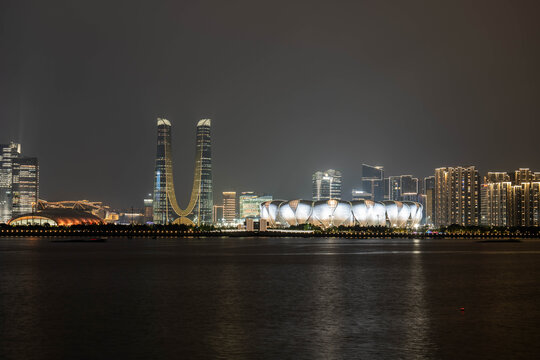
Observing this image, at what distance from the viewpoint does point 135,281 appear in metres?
33.1

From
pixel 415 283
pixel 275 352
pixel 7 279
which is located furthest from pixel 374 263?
pixel 275 352

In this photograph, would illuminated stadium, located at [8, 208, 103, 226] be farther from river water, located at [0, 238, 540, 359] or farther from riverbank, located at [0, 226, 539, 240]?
river water, located at [0, 238, 540, 359]

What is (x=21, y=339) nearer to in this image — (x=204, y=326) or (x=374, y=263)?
(x=204, y=326)

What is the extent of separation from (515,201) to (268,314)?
168m

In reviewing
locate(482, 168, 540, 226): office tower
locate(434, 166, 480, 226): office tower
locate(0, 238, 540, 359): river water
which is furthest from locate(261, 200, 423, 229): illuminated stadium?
locate(0, 238, 540, 359): river water

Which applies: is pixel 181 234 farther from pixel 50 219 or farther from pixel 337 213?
pixel 337 213

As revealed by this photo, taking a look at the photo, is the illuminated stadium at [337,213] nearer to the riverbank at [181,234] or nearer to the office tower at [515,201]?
the office tower at [515,201]

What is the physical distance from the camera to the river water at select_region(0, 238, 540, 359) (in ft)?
52.4

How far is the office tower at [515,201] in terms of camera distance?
171250 millimetres

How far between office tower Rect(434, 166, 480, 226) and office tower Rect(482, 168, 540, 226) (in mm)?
3790

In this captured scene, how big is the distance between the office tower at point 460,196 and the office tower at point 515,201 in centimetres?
379

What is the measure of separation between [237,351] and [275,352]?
0.94m

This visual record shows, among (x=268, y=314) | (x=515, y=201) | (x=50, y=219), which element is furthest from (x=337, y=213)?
(x=268, y=314)

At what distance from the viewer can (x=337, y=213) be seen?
17225cm
